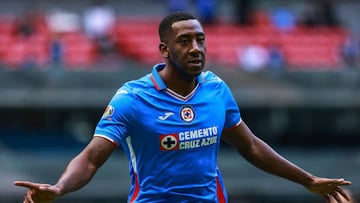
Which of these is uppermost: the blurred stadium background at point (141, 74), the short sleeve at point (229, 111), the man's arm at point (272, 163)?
the short sleeve at point (229, 111)

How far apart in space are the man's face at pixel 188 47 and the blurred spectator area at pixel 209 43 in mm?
13324

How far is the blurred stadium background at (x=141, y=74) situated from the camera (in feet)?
65.9

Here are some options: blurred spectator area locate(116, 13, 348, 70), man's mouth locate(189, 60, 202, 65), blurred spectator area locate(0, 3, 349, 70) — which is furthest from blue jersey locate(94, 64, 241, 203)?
blurred spectator area locate(116, 13, 348, 70)

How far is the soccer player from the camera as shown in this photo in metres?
7.13

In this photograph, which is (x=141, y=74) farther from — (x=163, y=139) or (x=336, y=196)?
(x=163, y=139)

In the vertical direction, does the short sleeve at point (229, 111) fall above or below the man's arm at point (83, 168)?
above

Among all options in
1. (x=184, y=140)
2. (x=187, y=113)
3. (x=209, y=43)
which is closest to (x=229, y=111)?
(x=187, y=113)

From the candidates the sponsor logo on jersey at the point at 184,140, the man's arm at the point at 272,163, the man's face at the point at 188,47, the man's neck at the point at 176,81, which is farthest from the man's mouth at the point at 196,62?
the man's arm at the point at 272,163

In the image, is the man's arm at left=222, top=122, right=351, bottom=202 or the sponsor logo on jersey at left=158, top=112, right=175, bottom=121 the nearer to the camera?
the sponsor logo on jersey at left=158, top=112, right=175, bottom=121

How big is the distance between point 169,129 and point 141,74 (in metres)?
13.4

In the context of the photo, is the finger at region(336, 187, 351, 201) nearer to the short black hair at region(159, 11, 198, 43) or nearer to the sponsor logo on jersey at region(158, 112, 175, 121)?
the sponsor logo on jersey at region(158, 112, 175, 121)

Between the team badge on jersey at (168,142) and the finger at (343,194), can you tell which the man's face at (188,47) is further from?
the finger at (343,194)

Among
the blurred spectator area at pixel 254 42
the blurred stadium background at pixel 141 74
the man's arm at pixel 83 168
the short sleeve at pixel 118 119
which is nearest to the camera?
the man's arm at pixel 83 168

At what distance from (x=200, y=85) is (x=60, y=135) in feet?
46.1
